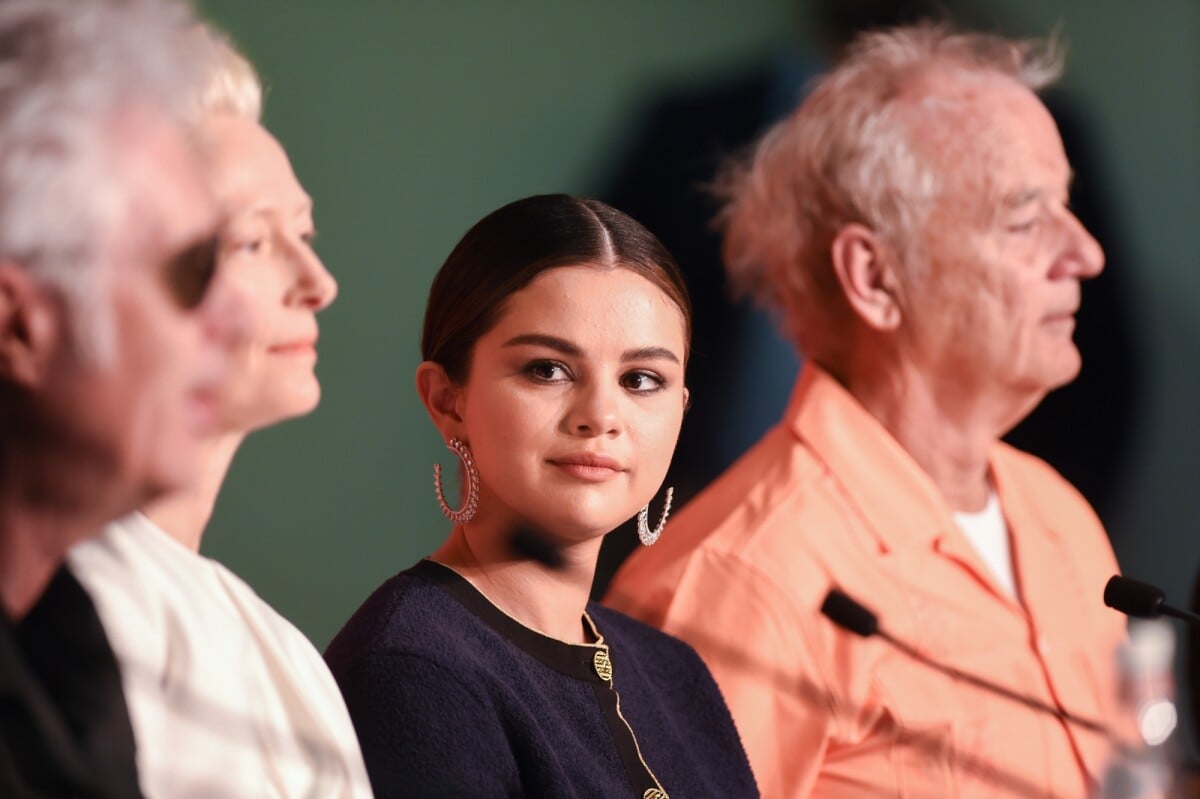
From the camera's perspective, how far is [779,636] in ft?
4.78

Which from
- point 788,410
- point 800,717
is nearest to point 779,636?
point 800,717

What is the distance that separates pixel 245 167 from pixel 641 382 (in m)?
0.34

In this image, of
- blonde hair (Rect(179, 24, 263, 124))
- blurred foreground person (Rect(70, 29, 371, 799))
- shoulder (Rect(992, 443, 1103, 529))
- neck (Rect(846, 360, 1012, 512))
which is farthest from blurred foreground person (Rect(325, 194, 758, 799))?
shoulder (Rect(992, 443, 1103, 529))

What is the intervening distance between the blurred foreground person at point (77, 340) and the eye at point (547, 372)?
0.98ft

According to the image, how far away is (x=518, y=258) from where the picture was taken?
3.77 ft

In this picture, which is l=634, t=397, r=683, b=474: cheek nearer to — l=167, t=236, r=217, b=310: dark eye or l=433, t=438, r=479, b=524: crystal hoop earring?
l=433, t=438, r=479, b=524: crystal hoop earring

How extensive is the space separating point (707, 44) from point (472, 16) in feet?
1.21

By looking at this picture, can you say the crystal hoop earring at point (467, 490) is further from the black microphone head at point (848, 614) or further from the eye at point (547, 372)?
the black microphone head at point (848, 614)

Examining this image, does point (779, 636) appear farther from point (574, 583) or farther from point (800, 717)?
point (574, 583)

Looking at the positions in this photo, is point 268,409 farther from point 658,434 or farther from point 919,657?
point 919,657

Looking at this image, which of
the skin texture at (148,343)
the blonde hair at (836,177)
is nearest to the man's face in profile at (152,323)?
the skin texture at (148,343)

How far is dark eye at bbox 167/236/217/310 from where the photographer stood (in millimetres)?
915

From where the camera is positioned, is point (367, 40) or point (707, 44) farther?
point (707, 44)

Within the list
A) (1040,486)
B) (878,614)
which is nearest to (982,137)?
(1040,486)
